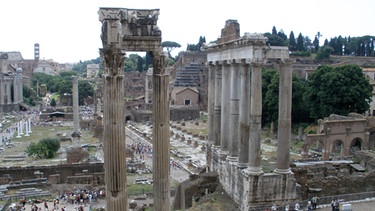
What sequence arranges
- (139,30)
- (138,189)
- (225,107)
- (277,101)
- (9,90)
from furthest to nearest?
(9,90) < (277,101) < (138,189) < (225,107) < (139,30)

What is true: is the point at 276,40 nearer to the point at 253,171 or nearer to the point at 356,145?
the point at 356,145

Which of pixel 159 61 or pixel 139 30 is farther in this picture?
pixel 159 61

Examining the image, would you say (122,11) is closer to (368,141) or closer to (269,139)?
(368,141)

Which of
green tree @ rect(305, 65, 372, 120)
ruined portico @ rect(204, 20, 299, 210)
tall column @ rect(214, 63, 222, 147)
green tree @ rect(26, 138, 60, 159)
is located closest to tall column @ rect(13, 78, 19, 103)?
green tree @ rect(26, 138, 60, 159)

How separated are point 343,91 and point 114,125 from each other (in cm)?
2762

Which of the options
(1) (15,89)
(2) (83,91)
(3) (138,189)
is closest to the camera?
(3) (138,189)

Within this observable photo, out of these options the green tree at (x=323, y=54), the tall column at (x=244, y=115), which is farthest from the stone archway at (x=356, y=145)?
the green tree at (x=323, y=54)

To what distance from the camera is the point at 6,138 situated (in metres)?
41.5

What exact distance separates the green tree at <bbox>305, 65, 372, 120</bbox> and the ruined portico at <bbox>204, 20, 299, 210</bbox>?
17508 millimetres

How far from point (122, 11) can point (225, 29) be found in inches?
393

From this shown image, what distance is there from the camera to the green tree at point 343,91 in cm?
3172

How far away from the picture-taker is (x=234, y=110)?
16.3 m

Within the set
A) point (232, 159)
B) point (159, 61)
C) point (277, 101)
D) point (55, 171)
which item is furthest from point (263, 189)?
point (277, 101)

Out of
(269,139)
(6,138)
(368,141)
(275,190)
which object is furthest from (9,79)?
(275,190)
